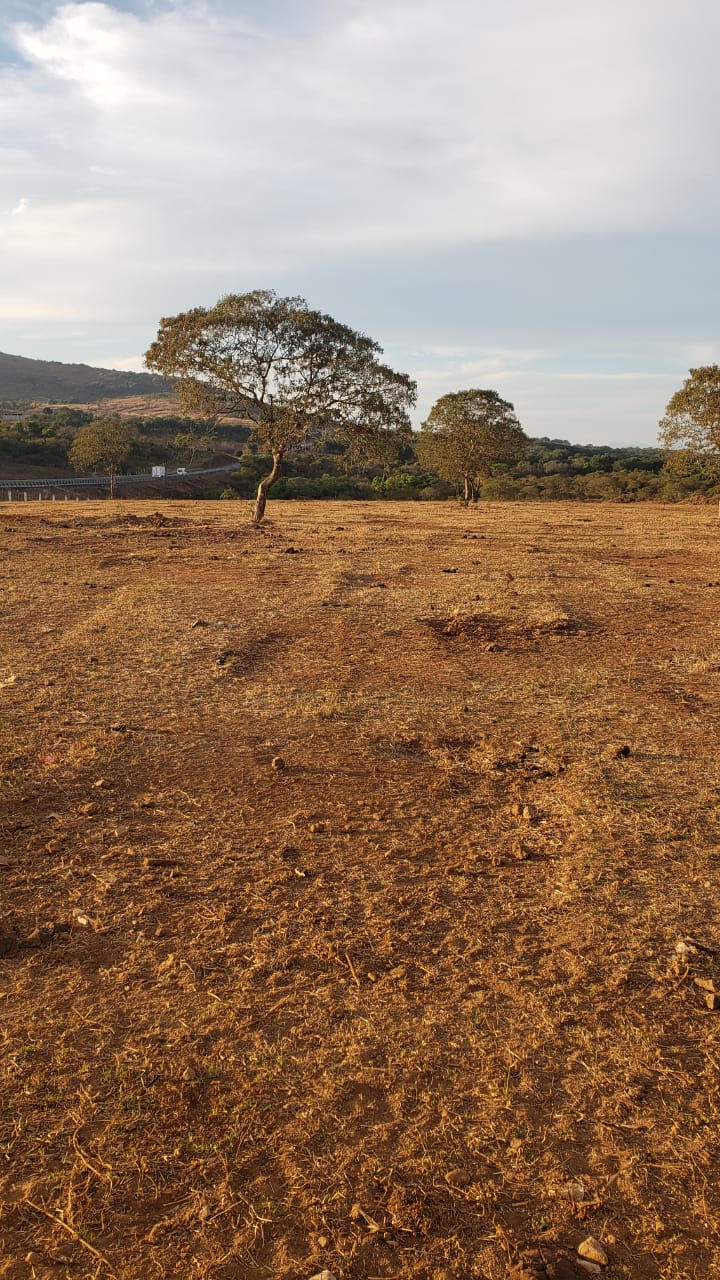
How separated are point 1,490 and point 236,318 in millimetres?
34197

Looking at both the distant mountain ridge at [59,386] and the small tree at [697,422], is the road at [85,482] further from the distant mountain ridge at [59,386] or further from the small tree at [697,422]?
the distant mountain ridge at [59,386]

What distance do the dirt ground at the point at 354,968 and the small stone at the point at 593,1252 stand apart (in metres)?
0.04

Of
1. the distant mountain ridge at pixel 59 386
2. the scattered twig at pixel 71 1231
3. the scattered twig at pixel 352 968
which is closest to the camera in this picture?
the scattered twig at pixel 71 1231

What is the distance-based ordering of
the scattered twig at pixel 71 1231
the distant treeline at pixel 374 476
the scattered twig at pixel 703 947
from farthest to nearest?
1. the distant treeline at pixel 374 476
2. the scattered twig at pixel 703 947
3. the scattered twig at pixel 71 1231

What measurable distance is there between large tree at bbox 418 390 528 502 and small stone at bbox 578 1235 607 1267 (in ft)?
138

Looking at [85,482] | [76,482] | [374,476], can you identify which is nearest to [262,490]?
[76,482]

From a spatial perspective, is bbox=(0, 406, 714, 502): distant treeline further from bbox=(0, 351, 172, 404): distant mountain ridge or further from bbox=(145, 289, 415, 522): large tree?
bbox=(0, 351, 172, 404): distant mountain ridge

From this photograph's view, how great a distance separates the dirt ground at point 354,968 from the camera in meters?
2.46

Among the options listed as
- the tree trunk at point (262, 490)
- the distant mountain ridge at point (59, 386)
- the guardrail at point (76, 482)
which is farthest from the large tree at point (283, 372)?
the distant mountain ridge at point (59, 386)

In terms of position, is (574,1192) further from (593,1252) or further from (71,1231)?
(71,1231)

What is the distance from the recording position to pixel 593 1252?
2338 millimetres

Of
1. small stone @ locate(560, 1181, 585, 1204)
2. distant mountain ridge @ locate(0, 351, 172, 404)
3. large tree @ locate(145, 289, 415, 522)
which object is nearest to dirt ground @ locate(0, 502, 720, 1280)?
small stone @ locate(560, 1181, 585, 1204)

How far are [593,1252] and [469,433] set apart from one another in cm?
4242

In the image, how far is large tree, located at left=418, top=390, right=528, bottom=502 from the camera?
42.0m
